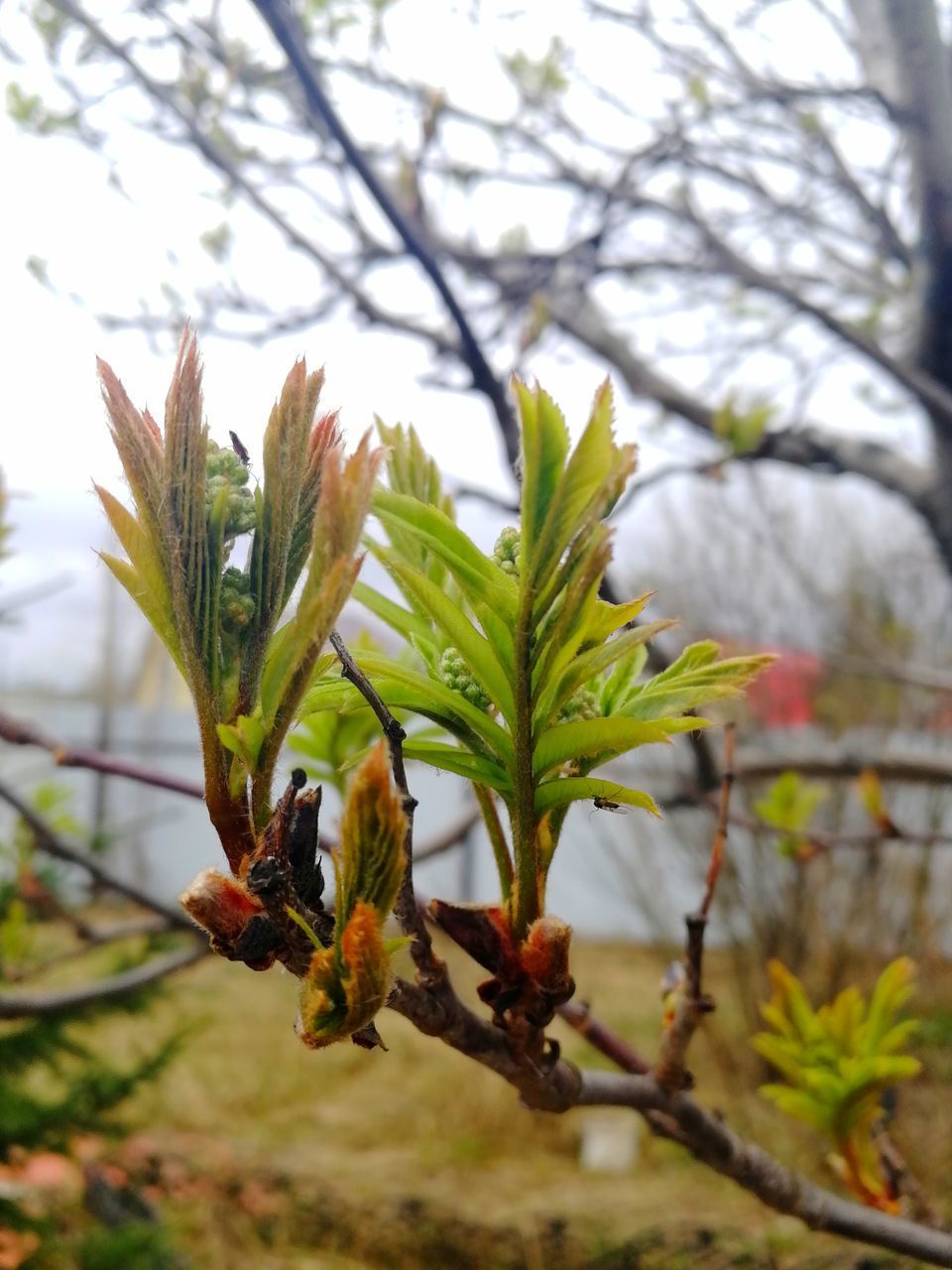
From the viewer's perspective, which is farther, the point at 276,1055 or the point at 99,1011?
the point at 276,1055

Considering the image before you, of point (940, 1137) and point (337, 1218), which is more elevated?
point (940, 1137)

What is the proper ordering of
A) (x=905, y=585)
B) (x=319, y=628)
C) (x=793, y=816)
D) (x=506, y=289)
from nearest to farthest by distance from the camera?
(x=319, y=628), (x=793, y=816), (x=506, y=289), (x=905, y=585)

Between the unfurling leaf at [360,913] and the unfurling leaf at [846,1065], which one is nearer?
the unfurling leaf at [360,913]

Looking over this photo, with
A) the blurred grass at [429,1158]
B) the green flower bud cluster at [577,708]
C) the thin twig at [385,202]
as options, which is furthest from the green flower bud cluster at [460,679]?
the blurred grass at [429,1158]

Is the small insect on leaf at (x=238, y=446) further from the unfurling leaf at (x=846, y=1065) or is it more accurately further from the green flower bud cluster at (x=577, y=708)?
the unfurling leaf at (x=846, y=1065)

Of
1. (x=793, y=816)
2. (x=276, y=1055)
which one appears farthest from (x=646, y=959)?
(x=793, y=816)

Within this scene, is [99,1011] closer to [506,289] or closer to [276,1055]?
[506,289]
